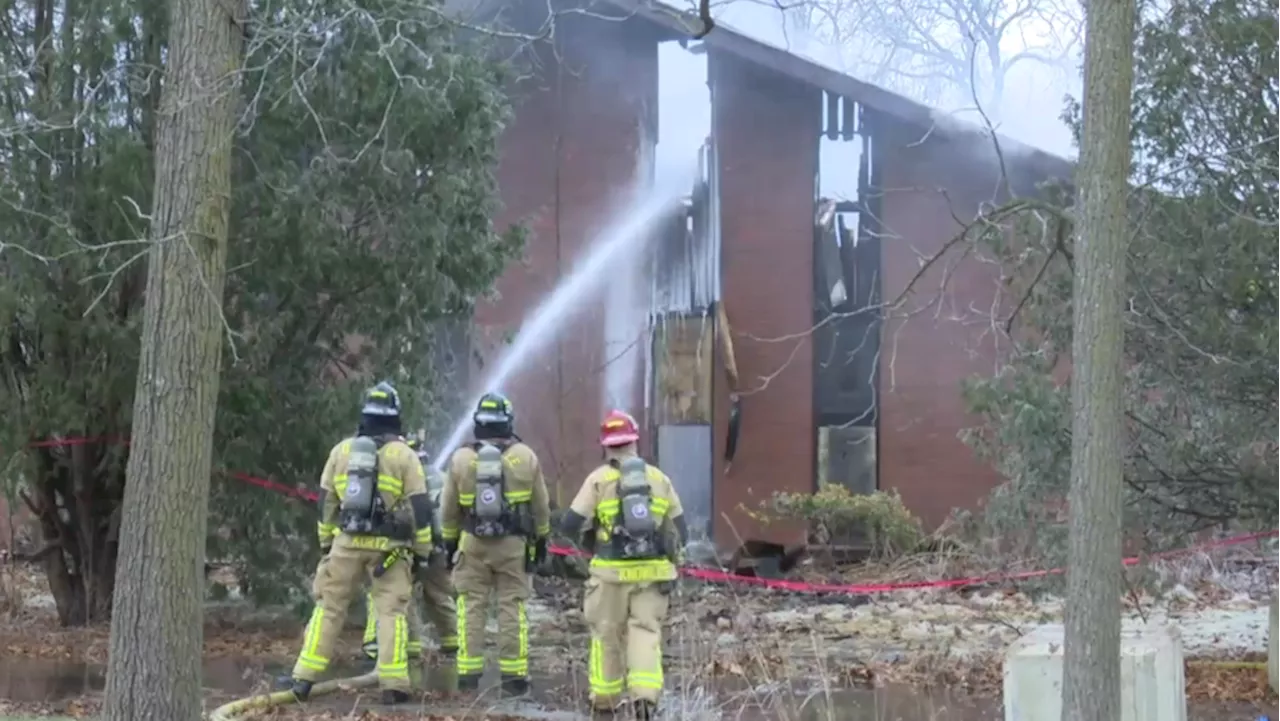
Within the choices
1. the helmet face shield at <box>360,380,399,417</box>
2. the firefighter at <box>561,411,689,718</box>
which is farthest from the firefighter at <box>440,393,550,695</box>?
the firefighter at <box>561,411,689,718</box>

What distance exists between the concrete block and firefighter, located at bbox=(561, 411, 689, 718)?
2136 millimetres

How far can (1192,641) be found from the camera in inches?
460

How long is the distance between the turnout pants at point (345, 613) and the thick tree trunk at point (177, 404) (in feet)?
5.94

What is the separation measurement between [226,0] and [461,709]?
405 cm

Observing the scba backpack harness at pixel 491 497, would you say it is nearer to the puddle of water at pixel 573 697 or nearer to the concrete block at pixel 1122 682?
the puddle of water at pixel 573 697

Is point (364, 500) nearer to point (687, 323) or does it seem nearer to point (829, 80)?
point (687, 323)

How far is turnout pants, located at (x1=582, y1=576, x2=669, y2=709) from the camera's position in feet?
27.0

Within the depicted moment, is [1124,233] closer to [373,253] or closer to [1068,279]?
[1068,279]

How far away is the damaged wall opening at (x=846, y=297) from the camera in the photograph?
16609 millimetres

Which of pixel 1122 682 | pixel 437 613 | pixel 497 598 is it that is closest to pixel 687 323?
pixel 437 613

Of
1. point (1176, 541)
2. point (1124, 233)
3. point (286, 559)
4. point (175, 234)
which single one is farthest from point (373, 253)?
point (1124, 233)

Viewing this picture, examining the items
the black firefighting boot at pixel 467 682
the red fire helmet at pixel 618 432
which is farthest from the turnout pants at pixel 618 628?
the black firefighting boot at pixel 467 682

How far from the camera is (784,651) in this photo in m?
10.1

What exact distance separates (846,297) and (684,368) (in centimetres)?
196
